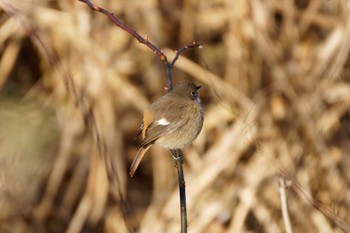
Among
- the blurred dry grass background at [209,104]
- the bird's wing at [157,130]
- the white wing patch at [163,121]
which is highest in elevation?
the blurred dry grass background at [209,104]

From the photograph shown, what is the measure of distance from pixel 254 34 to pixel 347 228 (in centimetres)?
245

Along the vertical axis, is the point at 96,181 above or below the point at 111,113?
below

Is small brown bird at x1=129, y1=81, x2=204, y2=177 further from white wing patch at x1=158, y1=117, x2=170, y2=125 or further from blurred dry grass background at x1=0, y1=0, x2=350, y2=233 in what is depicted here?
blurred dry grass background at x1=0, y1=0, x2=350, y2=233

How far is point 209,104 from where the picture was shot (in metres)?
4.87

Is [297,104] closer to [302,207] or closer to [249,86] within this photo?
[249,86]

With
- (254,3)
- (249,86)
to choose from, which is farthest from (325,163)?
(254,3)

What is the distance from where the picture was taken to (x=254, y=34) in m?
4.44

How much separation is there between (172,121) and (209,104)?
1954 millimetres

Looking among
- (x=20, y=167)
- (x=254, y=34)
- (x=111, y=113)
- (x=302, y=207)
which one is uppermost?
(x=254, y=34)

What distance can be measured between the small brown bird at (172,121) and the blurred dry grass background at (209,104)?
1.26m

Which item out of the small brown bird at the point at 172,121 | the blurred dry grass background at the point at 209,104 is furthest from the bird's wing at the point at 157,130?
the blurred dry grass background at the point at 209,104

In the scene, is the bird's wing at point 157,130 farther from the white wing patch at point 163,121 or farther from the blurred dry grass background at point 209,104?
the blurred dry grass background at point 209,104

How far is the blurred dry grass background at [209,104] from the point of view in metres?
4.37

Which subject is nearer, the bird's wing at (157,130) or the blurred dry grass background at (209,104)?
the bird's wing at (157,130)
